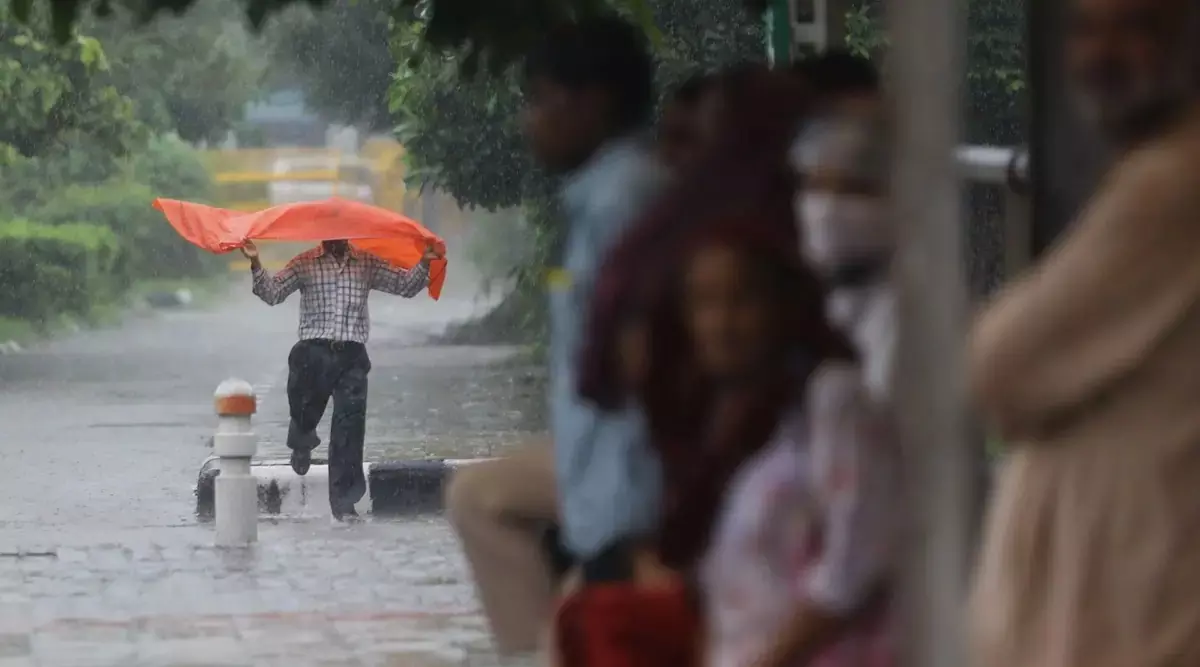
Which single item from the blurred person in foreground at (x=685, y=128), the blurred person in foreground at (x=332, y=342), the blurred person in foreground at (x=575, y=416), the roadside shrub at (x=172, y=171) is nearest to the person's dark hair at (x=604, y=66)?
the blurred person in foreground at (x=575, y=416)

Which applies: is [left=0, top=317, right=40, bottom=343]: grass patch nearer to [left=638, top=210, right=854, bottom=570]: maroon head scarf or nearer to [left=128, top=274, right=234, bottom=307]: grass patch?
[left=128, top=274, right=234, bottom=307]: grass patch

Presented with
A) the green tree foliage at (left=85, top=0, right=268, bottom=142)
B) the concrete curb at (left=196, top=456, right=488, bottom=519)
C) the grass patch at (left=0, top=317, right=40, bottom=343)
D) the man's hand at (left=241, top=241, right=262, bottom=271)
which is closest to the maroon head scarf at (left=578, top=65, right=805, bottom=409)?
the man's hand at (left=241, top=241, right=262, bottom=271)

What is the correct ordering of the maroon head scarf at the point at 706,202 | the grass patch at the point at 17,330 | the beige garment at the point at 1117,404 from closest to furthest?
1. the beige garment at the point at 1117,404
2. the maroon head scarf at the point at 706,202
3. the grass patch at the point at 17,330

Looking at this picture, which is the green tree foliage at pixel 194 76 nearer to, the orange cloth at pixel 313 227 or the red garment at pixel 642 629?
the orange cloth at pixel 313 227

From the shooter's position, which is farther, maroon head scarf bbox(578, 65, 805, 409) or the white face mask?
maroon head scarf bbox(578, 65, 805, 409)

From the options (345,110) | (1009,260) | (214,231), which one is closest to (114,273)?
(345,110)

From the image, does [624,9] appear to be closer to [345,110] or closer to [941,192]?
[941,192]

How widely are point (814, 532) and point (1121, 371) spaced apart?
454mm

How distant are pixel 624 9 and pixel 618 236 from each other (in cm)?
374

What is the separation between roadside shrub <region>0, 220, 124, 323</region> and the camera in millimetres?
31266

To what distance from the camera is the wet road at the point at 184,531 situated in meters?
8.99

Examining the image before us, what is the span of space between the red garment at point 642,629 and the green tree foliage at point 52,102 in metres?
17.0

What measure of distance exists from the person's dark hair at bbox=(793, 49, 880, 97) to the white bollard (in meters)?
7.61

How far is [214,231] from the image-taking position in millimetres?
12648
